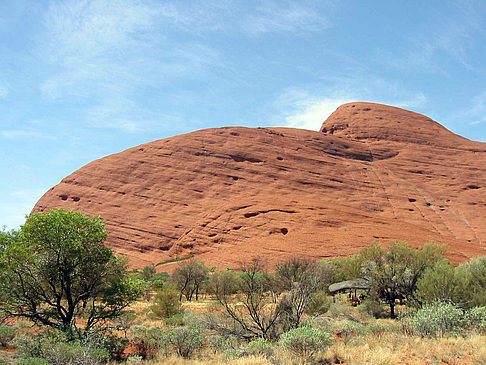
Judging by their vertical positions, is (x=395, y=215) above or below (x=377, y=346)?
above

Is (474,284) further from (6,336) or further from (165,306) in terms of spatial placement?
(6,336)

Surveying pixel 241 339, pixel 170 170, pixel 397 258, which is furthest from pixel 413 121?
pixel 241 339

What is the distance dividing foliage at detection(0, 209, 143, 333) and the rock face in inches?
1043

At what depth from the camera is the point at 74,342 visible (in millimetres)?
8023

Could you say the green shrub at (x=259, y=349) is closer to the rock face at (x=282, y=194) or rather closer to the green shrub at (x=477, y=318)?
the green shrub at (x=477, y=318)

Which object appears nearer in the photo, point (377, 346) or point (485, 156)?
point (377, 346)

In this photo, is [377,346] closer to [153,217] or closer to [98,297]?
[98,297]

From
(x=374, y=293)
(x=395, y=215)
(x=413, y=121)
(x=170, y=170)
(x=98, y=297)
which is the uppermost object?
(x=413, y=121)

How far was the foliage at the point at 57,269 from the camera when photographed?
8.82 metres

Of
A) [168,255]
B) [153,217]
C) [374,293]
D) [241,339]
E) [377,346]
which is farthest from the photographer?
[153,217]

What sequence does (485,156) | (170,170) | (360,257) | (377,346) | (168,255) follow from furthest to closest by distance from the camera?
(485,156), (170,170), (168,255), (360,257), (377,346)

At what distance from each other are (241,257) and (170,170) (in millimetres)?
21058

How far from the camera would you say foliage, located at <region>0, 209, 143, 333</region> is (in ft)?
28.9

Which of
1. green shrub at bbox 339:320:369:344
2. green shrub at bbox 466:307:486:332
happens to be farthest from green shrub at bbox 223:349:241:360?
green shrub at bbox 466:307:486:332
